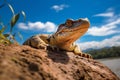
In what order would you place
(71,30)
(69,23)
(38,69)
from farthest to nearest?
(69,23) → (71,30) → (38,69)

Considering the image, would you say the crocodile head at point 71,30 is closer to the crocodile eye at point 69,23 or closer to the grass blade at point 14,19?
the crocodile eye at point 69,23

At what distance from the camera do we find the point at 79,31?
484 cm

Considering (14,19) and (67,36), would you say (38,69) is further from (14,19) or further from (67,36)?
(14,19)

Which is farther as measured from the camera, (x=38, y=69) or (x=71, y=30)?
(x=71, y=30)

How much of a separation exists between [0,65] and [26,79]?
0.97 ft

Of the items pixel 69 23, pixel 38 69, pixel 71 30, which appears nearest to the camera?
pixel 38 69

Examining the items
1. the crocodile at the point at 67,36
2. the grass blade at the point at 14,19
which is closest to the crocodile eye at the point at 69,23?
the crocodile at the point at 67,36

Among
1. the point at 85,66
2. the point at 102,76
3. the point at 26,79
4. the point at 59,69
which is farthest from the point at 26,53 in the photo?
the point at 102,76

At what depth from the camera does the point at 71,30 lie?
496 centimetres

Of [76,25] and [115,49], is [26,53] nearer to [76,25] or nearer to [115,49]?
[76,25]

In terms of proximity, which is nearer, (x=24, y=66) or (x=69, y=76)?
(x=24, y=66)

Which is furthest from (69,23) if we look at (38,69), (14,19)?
(38,69)

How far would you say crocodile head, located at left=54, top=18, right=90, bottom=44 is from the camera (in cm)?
474

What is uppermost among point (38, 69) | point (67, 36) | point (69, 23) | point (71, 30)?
point (69, 23)
